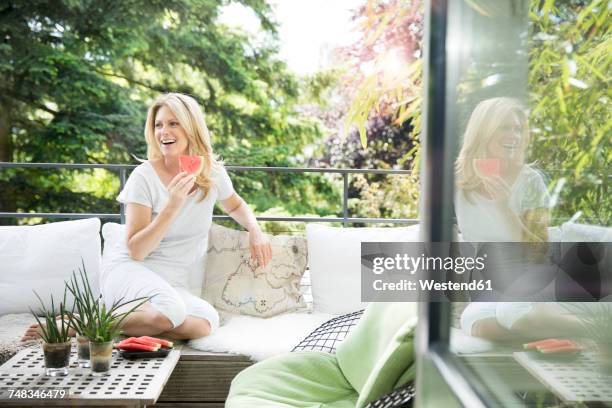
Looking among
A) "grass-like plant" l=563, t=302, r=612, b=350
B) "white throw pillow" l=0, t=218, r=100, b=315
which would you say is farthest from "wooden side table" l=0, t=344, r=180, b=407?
"grass-like plant" l=563, t=302, r=612, b=350

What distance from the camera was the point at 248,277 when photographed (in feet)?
9.39

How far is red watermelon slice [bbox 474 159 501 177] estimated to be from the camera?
532 millimetres

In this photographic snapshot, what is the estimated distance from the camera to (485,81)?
56 cm

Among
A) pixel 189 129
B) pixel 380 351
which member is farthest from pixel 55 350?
pixel 189 129

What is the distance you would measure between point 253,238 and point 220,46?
543 cm

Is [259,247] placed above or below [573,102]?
below

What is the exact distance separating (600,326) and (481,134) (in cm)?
21

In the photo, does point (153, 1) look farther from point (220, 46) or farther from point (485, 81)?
point (485, 81)

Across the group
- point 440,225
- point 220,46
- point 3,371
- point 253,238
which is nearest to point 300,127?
point 220,46

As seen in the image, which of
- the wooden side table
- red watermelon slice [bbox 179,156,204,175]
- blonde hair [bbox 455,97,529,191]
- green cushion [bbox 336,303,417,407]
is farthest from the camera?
red watermelon slice [bbox 179,156,204,175]

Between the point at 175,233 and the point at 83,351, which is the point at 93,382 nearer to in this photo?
the point at 83,351

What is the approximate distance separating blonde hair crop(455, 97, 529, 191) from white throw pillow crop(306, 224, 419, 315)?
2.24 m

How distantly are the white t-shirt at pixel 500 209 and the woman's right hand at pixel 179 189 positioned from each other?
2.05 meters

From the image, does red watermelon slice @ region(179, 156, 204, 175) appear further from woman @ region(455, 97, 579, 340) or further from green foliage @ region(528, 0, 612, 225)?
green foliage @ region(528, 0, 612, 225)
